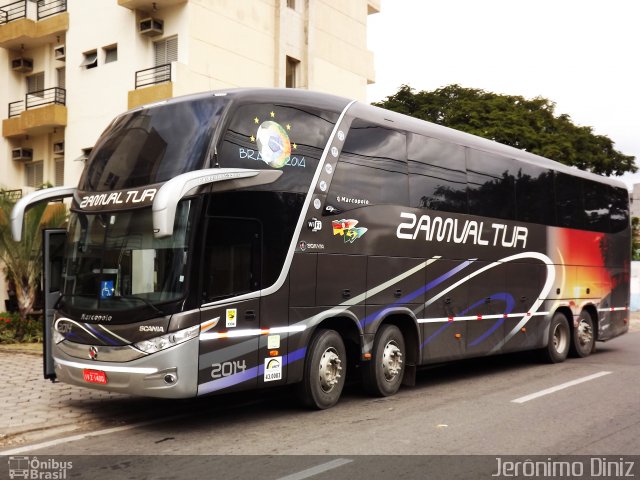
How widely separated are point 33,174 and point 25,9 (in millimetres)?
5899

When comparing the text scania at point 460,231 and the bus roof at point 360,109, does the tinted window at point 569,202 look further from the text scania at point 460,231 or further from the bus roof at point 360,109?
the text scania at point 460,231

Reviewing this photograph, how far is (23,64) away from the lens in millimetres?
26562

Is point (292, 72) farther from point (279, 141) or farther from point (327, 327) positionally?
point (327, 327)

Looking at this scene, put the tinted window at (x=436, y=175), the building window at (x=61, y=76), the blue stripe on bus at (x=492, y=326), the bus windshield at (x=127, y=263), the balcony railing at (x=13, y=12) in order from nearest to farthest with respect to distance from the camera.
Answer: the bus windshield at (x=127, y=263) → the tinted window at (x=436, y=175) → the blue stripe on bus at (x=492, y=326) → the building window at (x=61, y=76) → the balcony railing at (x=13, y=12)

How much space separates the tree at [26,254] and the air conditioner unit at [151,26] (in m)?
6.89

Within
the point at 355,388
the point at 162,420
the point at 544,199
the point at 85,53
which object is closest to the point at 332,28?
the point at 85,53

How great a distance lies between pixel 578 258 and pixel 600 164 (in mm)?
24778

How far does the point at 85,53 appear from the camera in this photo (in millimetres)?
23984

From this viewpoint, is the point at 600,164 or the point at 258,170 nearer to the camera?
the point at 258,170

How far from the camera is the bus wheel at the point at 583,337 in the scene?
15.3m

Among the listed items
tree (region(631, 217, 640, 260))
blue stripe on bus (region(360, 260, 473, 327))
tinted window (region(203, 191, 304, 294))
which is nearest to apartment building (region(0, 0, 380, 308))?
blue stripe on bus (region(360, 260, 473, 327))

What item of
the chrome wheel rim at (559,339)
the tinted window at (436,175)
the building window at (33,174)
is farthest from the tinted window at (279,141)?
the building window at (33,174)

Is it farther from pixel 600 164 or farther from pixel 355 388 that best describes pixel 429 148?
pixel 600 164

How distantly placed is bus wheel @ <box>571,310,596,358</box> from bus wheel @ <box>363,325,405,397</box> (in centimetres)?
634
